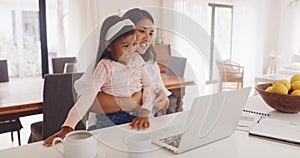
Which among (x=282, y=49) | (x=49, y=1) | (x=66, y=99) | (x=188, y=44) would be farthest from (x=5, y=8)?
(x=282, y=49)

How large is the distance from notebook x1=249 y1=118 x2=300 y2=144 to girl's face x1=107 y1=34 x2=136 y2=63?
0.57m

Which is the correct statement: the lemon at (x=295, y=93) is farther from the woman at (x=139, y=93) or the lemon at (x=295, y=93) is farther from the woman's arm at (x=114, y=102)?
the woman's arm at (x=114, y=102)

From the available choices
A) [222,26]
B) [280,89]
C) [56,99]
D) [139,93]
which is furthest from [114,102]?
[222,26]

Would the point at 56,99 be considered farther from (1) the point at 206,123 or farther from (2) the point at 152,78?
(1) the point at 206,123

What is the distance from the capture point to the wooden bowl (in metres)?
1.30

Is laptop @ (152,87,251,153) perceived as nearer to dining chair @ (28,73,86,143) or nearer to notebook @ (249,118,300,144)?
notebook @ (249,118,300,144)

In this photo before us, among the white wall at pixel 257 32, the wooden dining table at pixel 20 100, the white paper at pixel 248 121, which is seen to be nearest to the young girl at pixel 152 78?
the white paper at pixel 248 121

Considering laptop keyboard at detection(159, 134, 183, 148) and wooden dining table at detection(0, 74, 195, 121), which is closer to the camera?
laptop keyboard at detection(159, 134, 183, 148)

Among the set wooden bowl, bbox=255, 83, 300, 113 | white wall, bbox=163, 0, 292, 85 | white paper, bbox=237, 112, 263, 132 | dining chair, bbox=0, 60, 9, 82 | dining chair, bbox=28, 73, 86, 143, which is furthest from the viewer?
white wall, bbox=163, 0, 292, 85

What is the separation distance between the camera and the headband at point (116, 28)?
96cm

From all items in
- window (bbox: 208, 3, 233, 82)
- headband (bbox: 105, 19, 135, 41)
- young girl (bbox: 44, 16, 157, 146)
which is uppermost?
window (bbox: 208, 3, 233, 82)

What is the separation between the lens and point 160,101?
1.11m

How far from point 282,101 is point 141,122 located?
2.21ft

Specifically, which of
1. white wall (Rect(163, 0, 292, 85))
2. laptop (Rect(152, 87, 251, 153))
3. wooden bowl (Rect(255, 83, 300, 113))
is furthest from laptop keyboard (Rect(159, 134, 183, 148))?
white wall (Rect(163, 0, 292, 85))
